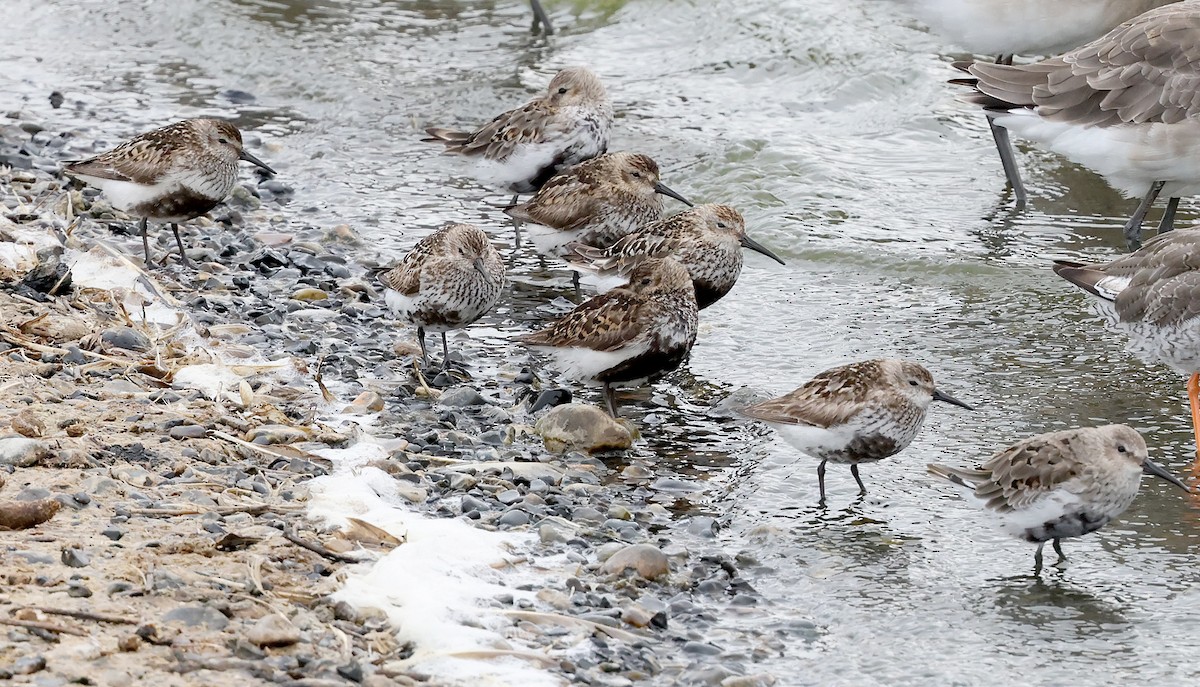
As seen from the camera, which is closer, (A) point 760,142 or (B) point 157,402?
(B) point 157,402

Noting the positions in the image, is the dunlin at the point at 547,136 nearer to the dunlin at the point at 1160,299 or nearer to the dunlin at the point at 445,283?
the dunlin at the point at 445,283

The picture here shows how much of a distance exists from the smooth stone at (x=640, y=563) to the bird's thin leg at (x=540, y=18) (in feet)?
33.8

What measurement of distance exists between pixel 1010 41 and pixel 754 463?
228 inches

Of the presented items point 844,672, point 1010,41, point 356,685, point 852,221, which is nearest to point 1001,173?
point 1010,41

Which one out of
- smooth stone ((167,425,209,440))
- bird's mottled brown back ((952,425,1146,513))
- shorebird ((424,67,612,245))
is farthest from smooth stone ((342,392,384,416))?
shorebird ((424,67,612,245))

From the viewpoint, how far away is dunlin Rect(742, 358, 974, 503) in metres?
6.09

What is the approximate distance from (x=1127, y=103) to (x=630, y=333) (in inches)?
165

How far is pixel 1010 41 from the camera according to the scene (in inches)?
435

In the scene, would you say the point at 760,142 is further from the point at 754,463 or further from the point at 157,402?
the point at 157,402

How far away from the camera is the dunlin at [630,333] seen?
7.01 meters

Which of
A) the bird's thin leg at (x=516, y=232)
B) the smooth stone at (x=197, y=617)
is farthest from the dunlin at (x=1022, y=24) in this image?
the smooth stone at (x=197, y=617)

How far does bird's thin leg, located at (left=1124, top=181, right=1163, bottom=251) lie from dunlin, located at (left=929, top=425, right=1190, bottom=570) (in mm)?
4251

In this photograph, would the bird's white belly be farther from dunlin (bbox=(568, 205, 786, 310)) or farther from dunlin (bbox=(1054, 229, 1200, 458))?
dunlin (bbox=(568, 205, 786, 310))

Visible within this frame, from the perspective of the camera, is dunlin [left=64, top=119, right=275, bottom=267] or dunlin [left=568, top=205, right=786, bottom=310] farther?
dunlin [left=64, top=119, right=275, bottom=267]
